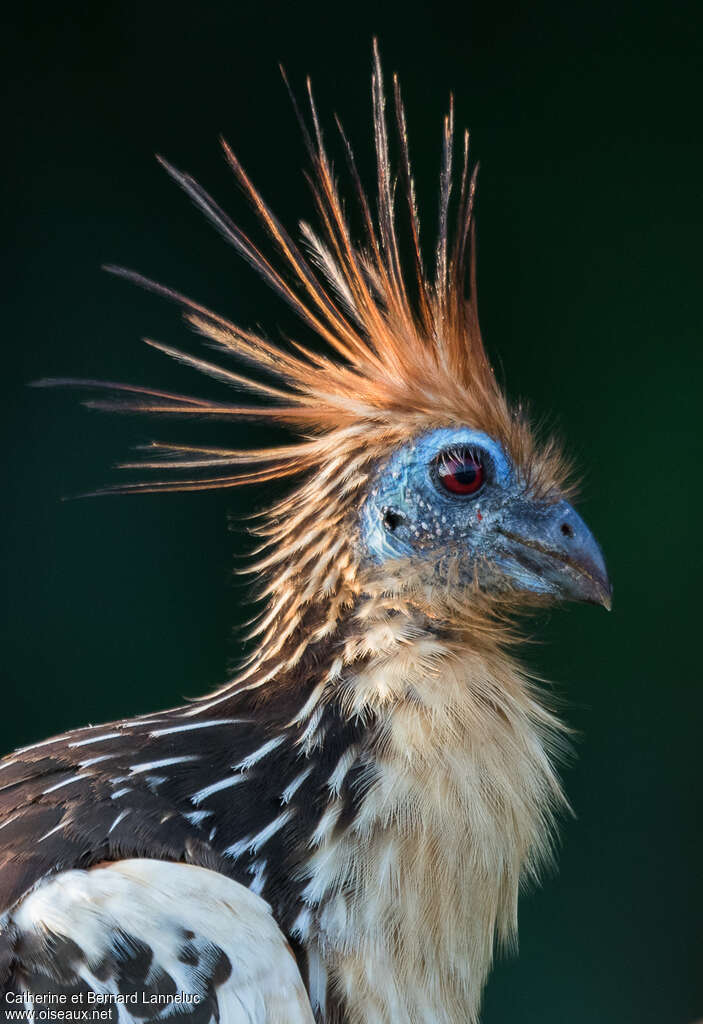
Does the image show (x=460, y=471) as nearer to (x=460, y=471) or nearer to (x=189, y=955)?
(x=460, y=471)

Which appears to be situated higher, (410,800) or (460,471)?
(460,471)

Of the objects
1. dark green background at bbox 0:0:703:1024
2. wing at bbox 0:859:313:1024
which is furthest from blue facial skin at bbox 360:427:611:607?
dark green background at bbox 0:0:703:1024

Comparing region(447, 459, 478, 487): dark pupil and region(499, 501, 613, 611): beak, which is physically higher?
region(447, 459, 478, 487): dark pupil

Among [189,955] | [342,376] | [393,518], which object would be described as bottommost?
[189,955]

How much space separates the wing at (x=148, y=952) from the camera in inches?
42.4

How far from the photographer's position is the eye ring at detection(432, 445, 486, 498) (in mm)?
1464

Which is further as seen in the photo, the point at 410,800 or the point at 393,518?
the point at 393,518

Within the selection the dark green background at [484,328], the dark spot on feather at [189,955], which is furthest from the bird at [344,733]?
the dark green background at [484,328]

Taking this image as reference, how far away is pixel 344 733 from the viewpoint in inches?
52.4

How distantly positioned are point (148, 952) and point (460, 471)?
75cm

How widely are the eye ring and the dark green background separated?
3.98 ft

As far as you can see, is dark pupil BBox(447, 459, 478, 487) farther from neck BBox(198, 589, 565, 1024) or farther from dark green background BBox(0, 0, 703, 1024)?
dark green background BBox(0, 0, 703, 1024)

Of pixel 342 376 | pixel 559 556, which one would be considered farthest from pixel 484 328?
pixel 559 556

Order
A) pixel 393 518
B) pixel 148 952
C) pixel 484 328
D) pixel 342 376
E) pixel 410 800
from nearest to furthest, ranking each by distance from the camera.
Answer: pixel 148 952 < pixel 410 800 < pixel 393 518 < pixel 342 376 < pixel 484 328
